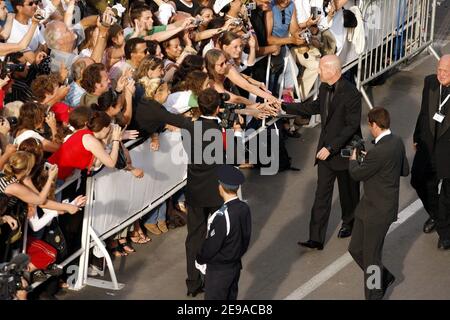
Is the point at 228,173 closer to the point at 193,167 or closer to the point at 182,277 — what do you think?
the point at 193,167

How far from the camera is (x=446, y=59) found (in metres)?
12.3

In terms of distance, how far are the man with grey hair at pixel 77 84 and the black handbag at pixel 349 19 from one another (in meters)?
4.19

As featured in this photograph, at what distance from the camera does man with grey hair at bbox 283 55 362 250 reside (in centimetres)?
1216

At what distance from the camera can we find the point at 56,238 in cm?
1106

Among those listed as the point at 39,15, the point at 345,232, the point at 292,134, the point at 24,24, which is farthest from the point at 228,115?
the point at 292,134

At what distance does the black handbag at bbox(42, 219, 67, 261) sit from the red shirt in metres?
0.43

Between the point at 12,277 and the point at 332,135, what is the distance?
403 centimetres

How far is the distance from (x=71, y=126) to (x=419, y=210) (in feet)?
13.1

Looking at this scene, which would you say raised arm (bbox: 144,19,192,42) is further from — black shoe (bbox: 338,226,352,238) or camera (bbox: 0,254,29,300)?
camera (bbox: 0,254,29,300)

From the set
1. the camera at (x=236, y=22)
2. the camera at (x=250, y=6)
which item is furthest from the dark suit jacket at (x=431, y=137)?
the camera at (x=250, y=6)

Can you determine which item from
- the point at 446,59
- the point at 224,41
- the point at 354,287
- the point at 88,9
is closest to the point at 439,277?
the point at 354,287

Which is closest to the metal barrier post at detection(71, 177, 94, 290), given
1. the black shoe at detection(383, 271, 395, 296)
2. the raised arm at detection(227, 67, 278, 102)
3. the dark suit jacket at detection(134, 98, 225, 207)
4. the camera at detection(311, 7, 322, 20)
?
the dark suit jacket at detection(134, 98, 225, 207)

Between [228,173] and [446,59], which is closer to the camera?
[228,173]

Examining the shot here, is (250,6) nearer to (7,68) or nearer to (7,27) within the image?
(7,27)
